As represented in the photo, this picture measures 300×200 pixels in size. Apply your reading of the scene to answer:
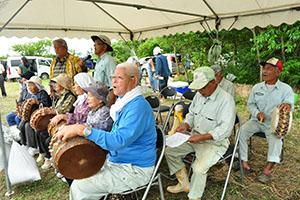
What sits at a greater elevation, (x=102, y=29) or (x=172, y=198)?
(x=102, y=29)

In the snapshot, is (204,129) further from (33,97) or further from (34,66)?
(34,66)

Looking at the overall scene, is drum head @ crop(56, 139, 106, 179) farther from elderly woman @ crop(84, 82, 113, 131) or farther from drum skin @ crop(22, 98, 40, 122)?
drum skin @ crop(22, 98, 40, 122)

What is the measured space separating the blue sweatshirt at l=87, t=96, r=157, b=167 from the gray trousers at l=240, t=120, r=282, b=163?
1869 millimetres

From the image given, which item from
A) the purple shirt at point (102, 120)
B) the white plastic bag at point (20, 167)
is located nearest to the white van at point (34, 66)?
the white plastic bag at point (20, 167)

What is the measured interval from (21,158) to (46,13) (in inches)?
123

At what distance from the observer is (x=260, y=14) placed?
12.1ft

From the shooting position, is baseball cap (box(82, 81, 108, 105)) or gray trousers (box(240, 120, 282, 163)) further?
gray trousers (box(240, 120, 282, 163))

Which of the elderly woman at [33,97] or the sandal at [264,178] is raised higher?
the elderly woman at [33,97]

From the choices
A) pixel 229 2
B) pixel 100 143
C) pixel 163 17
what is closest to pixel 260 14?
pixel 229 2

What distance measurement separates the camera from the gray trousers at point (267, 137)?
2695 millimetres

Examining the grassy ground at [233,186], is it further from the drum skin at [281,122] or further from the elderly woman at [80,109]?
the elderly woman at [80,109]

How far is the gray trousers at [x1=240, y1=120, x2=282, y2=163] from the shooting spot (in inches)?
106

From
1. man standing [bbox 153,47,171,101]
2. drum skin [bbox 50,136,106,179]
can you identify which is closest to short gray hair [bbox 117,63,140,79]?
drum skin [bbox 50,136,106,179]

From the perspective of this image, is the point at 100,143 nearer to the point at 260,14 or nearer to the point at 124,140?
the point at 124,140
